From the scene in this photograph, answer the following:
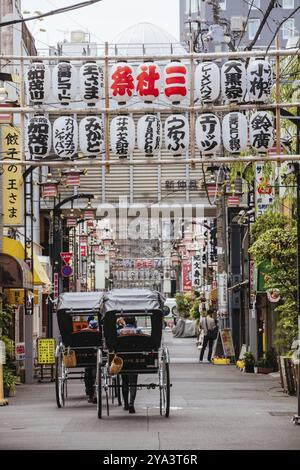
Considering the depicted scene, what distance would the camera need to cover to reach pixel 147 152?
2098cm

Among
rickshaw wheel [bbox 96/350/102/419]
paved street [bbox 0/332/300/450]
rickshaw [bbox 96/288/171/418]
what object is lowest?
paved street [bbox 0/332/300/450]

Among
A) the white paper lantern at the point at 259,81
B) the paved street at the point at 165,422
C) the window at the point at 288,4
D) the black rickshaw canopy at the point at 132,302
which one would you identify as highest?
the window at the point at 288,4

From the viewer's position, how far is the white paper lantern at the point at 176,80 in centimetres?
2042

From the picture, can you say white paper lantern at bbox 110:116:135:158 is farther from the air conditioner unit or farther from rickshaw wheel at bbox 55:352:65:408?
the air conditioner unit

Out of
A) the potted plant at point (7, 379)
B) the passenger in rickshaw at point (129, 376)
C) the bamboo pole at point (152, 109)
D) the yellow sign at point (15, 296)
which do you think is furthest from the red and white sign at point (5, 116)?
the yellow sign at point (15, 296)

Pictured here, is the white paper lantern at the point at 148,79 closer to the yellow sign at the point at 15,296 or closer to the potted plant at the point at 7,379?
the potted plant at the point at 7,379

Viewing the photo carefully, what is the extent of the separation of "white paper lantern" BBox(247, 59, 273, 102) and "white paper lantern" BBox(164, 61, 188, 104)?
1.24 m

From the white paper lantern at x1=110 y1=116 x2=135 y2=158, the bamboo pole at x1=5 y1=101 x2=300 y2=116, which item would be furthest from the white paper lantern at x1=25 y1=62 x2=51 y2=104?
the white paper lantern at x1=110 y1=116 x2=135 y2=158

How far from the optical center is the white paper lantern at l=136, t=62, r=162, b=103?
20.4 m

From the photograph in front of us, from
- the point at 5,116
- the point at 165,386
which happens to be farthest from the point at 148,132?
the point at 165,386

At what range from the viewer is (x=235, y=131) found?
802 inches

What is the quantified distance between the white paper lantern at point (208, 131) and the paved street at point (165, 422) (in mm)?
5069
